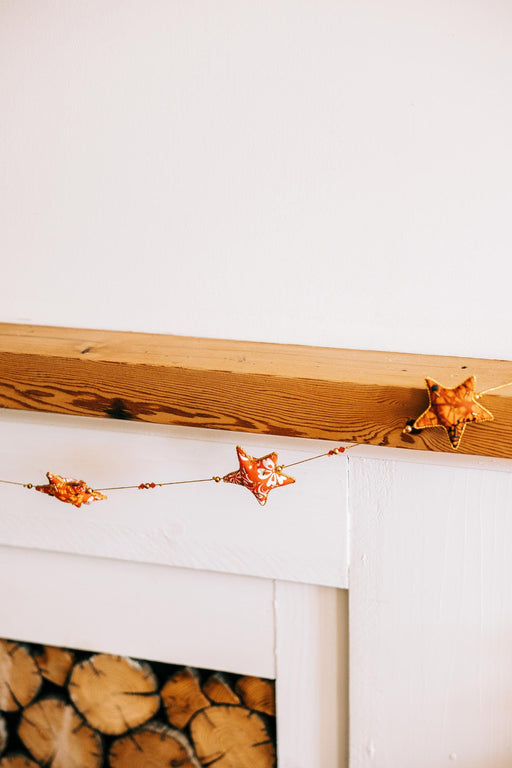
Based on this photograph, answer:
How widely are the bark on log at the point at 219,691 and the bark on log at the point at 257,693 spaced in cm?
1

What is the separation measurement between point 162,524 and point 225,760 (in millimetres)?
380

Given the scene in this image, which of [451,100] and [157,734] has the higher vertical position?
[451,100]

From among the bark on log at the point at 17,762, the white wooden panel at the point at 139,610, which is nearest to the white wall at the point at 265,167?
the white wooden panel at the point at 139,610

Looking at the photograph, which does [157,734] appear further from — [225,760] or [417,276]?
[417,276]

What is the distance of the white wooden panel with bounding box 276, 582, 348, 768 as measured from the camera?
0.91 m

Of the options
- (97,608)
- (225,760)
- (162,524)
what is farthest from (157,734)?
(162,524)

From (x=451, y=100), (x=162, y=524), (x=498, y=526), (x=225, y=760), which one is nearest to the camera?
(x=451, y=100)

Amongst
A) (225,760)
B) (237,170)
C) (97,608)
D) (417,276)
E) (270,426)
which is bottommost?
(225,760)

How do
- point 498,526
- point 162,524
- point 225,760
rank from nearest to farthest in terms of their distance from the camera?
point 498,526, point 162,524, point 225,760

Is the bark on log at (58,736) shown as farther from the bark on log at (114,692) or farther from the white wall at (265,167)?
the white wall at (265,167)

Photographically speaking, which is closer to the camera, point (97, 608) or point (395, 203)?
point (395, 203)

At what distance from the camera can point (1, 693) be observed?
1095 mm

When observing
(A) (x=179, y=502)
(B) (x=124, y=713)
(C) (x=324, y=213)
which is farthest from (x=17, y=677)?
(C) (x=324, y=213)

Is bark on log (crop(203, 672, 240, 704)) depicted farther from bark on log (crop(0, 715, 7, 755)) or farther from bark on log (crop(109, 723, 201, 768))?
bark on log (crop(0, 715, 7, 755))
